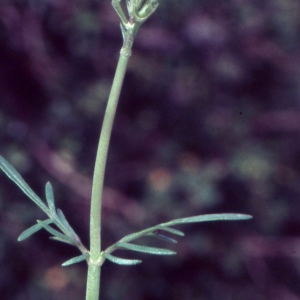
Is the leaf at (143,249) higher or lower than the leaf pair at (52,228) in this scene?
lower

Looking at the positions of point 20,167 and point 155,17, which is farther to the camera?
point 155,17

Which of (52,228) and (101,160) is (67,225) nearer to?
(52,228)

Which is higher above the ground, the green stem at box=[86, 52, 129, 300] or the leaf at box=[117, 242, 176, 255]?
the green stem at box=[86, 52, 129, 300]

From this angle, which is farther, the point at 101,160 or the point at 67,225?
the point at 67,225

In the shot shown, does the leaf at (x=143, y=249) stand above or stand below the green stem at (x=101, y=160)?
below

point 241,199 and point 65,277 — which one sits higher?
point 241,199

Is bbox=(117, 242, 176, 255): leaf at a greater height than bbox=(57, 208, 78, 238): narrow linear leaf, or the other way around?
bbox=(57, 208, 78, 238): narrow linear leaf

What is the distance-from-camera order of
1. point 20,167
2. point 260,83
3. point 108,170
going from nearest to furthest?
point 20,167
point 108,170
point 260,83

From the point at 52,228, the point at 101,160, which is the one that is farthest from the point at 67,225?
the point at 101,160

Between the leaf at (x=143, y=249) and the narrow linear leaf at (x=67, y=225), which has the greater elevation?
the narrow linear leaf at (x=67, y=225)

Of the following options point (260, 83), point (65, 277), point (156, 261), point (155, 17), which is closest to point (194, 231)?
point (156, 261)

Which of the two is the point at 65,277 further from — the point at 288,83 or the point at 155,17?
the point at 288,83
